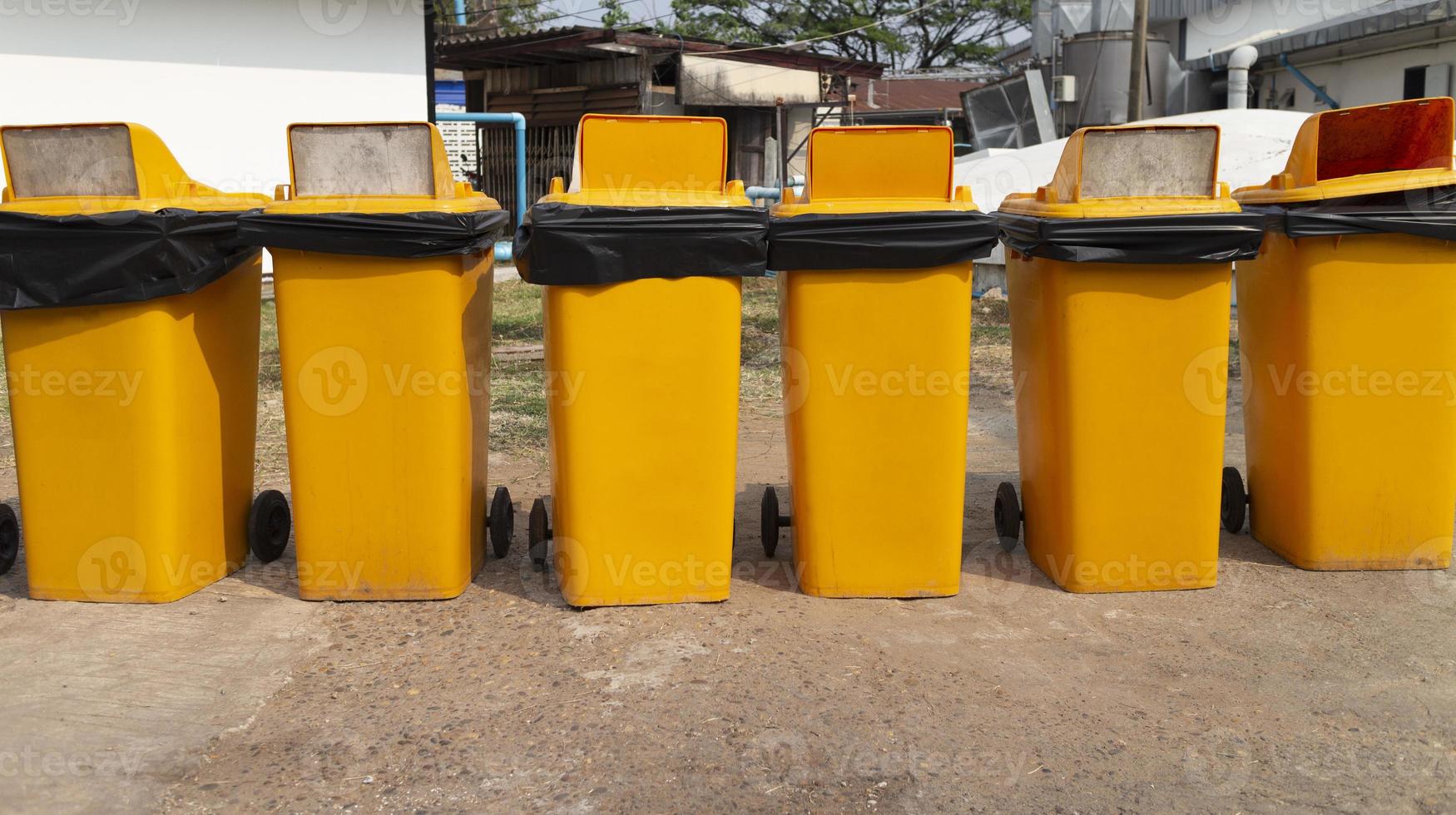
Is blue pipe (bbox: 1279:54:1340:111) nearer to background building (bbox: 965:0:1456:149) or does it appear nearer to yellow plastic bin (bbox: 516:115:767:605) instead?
background building (bbox: 965:0:1456:149)

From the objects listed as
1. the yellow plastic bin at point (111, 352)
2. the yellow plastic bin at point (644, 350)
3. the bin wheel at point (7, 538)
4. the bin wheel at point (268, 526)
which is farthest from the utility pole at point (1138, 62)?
the bin wheel at point (7, 538)

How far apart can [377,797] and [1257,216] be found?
10.6 ft

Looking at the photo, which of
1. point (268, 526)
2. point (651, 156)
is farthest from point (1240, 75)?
point (268, 526)

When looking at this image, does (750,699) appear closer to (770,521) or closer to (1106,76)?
(770,521)

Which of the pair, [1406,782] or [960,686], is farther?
[960,686]

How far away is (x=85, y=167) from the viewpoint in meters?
4.10

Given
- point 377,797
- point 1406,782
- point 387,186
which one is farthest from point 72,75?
point 1406,782

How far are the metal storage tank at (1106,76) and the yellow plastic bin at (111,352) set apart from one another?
58.9ft

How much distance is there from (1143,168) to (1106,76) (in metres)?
17.3

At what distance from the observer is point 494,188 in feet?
62.4

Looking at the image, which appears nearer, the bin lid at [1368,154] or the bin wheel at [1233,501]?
the bin lid at [1368,154]

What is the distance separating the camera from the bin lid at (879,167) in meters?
4.12

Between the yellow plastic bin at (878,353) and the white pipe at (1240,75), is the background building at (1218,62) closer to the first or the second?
the white pipe at (1240,75)

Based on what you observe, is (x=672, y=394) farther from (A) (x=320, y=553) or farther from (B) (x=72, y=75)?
(B) (x=72, y=75)
